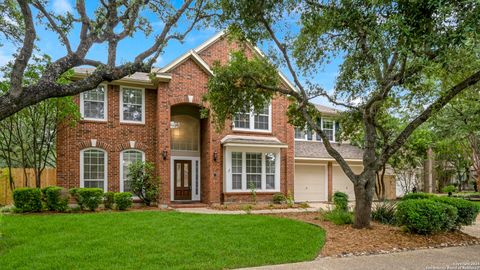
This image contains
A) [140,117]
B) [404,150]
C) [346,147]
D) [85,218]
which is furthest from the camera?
[346,147]

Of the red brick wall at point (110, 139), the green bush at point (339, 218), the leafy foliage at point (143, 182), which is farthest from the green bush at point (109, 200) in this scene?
the green bush at point (339, 218)

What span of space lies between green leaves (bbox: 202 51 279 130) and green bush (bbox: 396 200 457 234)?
5.32m

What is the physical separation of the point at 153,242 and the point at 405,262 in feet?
17.4

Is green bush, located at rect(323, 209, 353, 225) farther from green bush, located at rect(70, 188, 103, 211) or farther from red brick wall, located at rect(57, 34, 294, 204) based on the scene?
green bush, located at rect(70, 188, 103, 211)

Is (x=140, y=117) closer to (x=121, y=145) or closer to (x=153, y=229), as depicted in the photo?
(x=121, y=145)

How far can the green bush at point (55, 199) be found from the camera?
531 inches

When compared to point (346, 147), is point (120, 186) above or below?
below

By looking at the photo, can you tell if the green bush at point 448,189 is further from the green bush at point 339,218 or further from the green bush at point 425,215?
the green bush at point 425,215

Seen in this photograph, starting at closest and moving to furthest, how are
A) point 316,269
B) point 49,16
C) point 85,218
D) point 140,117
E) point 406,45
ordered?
point 316,269, point 406,45, point 49,16, point 85,218, point 140,117

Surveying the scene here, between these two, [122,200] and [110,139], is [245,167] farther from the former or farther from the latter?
[110,139]

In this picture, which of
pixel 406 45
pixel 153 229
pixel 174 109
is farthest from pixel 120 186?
pixel 406 45

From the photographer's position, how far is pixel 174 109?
18625 millimetres

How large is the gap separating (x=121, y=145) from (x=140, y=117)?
1.64 m

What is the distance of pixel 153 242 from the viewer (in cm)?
803
